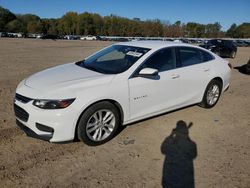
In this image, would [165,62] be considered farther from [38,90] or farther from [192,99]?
[38,90]

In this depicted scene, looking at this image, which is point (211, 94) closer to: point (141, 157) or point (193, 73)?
point (193, 73)

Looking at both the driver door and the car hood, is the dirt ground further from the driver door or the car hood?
the car hood

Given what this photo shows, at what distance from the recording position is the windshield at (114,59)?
4.90 meters

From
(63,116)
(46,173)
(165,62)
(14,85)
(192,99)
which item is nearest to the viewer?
(46,173)

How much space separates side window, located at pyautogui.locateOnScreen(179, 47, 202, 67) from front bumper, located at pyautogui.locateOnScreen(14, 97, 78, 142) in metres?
2.69

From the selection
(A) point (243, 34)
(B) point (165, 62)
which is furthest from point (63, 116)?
(A) point (243, 34)

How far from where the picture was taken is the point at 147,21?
133125 mm

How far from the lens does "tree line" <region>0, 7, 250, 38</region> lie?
12269cm

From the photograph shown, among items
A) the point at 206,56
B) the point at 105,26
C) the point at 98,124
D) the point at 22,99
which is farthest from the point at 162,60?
the point at 105,26

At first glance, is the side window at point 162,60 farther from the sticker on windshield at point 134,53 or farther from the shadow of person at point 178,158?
the shadow of person at point 178,158

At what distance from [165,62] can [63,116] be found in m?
2.32

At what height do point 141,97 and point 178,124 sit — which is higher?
point 141,97

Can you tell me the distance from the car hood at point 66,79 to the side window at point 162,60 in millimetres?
904

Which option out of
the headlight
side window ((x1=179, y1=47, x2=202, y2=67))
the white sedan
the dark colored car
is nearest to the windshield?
the white sedan
